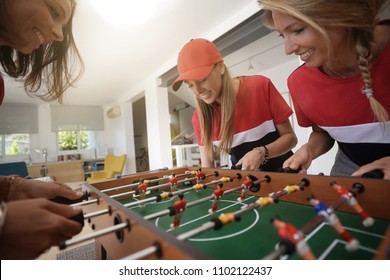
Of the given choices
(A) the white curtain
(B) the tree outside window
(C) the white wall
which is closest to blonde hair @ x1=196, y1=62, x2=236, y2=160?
(C) the white wall

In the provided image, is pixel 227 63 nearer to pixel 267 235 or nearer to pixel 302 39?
pixel 302 39

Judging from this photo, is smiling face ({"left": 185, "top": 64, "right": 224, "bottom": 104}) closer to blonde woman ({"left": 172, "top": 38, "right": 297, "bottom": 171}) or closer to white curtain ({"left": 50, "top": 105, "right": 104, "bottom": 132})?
blonde woman ({"left": 172, "top": 38, "right": 297, "bottom": 171})

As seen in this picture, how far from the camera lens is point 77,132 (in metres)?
6.69

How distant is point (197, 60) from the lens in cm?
129

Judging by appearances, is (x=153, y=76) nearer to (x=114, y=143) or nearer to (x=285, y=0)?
(x=114, y=143)

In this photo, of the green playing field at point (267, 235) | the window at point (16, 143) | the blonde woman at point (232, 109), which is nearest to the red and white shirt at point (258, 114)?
the blonde woman at point (232, 109)

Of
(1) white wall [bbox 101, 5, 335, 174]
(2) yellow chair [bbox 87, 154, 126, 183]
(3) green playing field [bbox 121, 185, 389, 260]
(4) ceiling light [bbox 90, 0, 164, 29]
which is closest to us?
(3) green playing field [bbox 121, 185, 389, 260]

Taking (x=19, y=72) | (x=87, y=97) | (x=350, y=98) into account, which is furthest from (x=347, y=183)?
(x=87, y=97)

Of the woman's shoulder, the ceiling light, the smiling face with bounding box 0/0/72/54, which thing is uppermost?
the ceiling light

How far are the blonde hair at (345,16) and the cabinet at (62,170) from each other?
5.87 m

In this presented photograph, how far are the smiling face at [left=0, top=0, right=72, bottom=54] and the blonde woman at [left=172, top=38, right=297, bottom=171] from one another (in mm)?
662

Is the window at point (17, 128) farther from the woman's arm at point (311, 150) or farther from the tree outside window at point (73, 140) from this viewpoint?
the woman's arm at point (311, 150)

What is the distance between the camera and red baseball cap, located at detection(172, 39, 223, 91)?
4.15 feet

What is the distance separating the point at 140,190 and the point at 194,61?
2.73 feet
